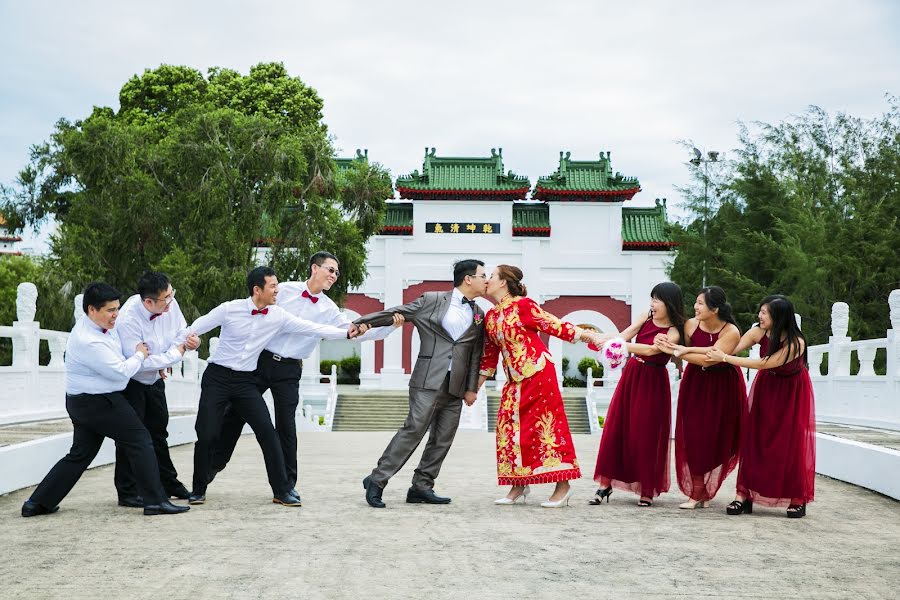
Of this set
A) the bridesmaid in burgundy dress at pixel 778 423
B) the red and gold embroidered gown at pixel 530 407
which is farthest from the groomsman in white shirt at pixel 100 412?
the bridesmaid in burgundy dress at pixel 778 423

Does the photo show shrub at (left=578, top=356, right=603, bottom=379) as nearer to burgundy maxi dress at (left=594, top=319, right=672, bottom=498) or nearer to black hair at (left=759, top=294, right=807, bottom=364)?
burgundy maxi dress at (left=594, top=319, right=672, bottom=498)

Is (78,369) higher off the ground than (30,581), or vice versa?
(78,369)

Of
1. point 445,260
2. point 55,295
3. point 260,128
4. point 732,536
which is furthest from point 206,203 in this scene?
Answer: point 732,536

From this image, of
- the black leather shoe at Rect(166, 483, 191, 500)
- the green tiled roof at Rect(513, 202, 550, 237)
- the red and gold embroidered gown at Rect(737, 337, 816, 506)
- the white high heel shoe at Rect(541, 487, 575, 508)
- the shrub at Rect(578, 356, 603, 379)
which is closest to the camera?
the red and gold embroidered gown at Rect(737, 337, 816, 506)

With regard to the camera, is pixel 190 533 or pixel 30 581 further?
pixel 190 533

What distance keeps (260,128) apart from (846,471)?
18.4m

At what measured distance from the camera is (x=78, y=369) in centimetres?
661

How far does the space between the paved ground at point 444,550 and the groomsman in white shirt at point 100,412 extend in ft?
0.59

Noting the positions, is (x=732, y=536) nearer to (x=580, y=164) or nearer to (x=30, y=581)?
(x=30, y=581)

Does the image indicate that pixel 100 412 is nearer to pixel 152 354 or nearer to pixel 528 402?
pixel 152 354

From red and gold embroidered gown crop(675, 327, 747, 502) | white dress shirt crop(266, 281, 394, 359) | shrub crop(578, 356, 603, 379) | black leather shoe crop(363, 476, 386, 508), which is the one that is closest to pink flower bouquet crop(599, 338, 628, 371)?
red and gold embroidered gown crop(675, 327, 747, 502)

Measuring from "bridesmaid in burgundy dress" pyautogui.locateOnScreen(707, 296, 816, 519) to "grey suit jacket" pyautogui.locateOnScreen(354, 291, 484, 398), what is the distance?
1653 mm

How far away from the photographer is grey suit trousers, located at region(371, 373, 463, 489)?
732 centimetres

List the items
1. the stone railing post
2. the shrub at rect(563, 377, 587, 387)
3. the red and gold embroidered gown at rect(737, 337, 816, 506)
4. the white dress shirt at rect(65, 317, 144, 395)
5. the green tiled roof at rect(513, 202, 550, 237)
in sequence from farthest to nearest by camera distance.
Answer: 1. the shrub at rect(563, 377, 587, 387)
2. the green tiled roof at rect(513, 202, 550, 237)
3. the stone railing post
4. the red and gold embroidered gown at rect(737, 337, 816, 506)
5. the white dress shirt at rect(65, 317, 144, 395)
